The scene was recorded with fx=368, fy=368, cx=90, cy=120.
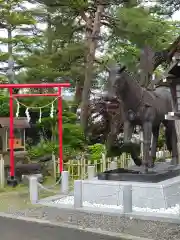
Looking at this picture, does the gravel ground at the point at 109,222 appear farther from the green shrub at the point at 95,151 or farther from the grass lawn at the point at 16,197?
the green shrub at the point at 95,151

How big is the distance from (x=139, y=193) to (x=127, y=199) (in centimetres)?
84

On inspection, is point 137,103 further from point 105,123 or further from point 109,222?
point 105,123

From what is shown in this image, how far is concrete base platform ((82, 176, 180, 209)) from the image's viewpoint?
27.7ft

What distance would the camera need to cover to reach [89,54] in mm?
17141

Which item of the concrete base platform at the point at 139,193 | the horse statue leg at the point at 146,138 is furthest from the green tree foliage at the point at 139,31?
the concrete base platform at the point at 139,193

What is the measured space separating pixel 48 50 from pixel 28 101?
2656 mm

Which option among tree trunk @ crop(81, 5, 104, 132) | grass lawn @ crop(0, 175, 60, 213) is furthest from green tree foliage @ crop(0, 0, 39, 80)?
grass lawn @ crop(0, 175, 60, 213)

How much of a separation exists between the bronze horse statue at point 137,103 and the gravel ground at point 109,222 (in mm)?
2113

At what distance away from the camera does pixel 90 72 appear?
16781 mm

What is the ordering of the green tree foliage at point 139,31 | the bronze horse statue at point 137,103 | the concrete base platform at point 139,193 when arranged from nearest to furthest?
1. the concrete base platform at point 139,193
2. the bronze horse statue at point 137,103
3. the green tree foliage at point 139,31

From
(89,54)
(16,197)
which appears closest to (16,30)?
(89,54)

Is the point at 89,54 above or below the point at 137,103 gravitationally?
above

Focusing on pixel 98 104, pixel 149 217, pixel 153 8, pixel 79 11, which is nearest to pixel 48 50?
pixel 79 11

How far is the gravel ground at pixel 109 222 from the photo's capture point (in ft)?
21.8
